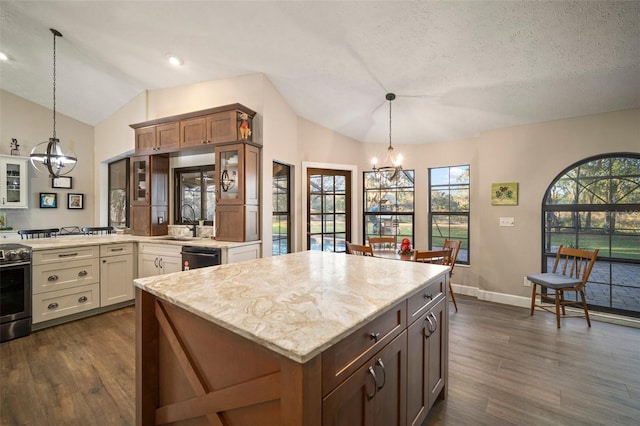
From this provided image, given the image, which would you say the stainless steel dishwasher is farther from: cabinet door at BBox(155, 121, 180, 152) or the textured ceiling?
the textured ceiling

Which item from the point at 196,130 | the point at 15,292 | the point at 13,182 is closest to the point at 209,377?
the point at 15,292

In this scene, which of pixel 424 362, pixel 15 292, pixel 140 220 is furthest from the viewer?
pixel 140 220

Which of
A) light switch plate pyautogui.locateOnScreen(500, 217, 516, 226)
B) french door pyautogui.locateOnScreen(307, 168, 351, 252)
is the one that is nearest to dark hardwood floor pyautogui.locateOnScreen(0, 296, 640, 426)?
light switch plate pyautogui.locateOnScreen(500, 217, 516, 226)

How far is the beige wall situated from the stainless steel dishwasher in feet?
13.3

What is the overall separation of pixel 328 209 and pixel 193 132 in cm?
234

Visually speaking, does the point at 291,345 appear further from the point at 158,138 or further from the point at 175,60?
the point at 158,138

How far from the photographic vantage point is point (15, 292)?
292 centimetres

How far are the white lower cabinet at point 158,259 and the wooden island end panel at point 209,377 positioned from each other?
2345 millimetres

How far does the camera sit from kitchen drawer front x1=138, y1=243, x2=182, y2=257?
12.0ft

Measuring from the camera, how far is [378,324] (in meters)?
1.16

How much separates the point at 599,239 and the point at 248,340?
443 cm

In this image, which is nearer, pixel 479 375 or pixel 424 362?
pixel 424 362

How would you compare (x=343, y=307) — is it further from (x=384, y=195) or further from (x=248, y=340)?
(x=384, y=195)

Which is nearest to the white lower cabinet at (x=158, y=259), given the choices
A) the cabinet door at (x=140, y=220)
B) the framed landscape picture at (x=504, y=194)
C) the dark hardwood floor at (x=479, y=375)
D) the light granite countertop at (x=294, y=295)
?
the cabinet door at (x=140, y=220)
